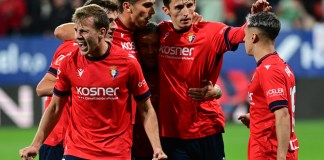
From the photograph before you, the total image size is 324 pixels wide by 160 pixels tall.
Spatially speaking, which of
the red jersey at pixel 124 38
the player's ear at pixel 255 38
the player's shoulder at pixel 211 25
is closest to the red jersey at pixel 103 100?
the red jersey at pixel 124 38

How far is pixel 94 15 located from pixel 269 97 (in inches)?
64.0

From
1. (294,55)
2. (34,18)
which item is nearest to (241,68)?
(294,55)

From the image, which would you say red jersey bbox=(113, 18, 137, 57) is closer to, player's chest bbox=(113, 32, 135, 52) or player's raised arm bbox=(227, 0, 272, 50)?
player's chest bbox=(113, 32, 135, 52)

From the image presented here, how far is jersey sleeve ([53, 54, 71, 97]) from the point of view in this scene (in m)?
7.14

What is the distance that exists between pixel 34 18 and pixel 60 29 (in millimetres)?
10451

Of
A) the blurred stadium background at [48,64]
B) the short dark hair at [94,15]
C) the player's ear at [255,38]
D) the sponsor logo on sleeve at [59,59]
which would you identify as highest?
the short dark hair at [94,15]

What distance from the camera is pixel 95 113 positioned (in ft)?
23.1

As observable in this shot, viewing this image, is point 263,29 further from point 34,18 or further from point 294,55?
point 34,18

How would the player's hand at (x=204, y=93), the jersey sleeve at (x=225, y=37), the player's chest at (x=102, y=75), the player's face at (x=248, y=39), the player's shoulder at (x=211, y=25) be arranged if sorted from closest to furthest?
the player's chest at (x=102, y=75) → the player's face at (x=248, y=39) → the jersey sleeve at (x=225, y=37) → the player's hand at (x=204, y=93) → the player's shoulder at (x=211, y=25)

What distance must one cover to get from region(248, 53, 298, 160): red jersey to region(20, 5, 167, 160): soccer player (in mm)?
843

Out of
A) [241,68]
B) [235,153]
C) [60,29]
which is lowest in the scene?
[235,153]

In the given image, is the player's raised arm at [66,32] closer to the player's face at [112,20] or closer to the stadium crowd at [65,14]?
the player's face at [112,20]

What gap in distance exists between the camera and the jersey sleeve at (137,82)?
23.2 feet

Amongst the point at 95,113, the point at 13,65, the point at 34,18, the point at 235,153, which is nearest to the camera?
the point at 95,113
